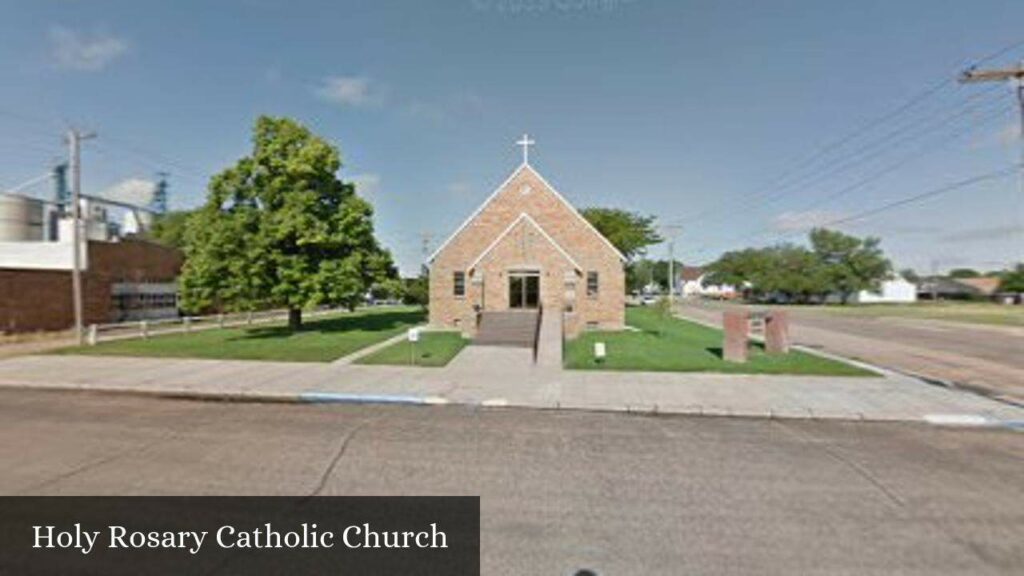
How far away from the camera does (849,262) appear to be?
8531 cm

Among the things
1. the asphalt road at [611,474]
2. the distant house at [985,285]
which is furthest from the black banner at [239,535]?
the distant house at [985,285]

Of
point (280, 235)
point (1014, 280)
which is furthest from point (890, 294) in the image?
point (280, 235)

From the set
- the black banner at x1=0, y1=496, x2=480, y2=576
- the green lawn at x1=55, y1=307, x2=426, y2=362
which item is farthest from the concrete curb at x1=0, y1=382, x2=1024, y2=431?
the black banner at x1=0, y1=496, x2=480, y2=576

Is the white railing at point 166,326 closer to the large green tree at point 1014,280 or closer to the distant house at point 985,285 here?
the large green tree at point 1014,280

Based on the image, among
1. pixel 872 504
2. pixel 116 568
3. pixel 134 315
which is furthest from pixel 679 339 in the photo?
pixel 134 315

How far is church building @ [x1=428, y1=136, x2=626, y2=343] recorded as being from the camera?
25.8 metres

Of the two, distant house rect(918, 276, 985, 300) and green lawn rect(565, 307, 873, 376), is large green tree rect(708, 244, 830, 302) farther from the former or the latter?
green lawn rect(565, 307, 873, 376)

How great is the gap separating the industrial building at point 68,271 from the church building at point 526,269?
18615mm

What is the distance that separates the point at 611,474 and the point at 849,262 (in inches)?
3741

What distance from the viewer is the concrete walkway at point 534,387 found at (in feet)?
35.1

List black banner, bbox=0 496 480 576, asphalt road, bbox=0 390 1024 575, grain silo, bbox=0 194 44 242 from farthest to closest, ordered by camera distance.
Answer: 1. grain silo, bbox=0 194 44 242
2. asphalt road, bbox=0 390 1024 575
3. black banner, bbox=0 496 480 576

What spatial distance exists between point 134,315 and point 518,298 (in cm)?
2429

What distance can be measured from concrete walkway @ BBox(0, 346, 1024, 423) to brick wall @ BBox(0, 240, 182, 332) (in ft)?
38.0

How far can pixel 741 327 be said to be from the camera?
16.2m
